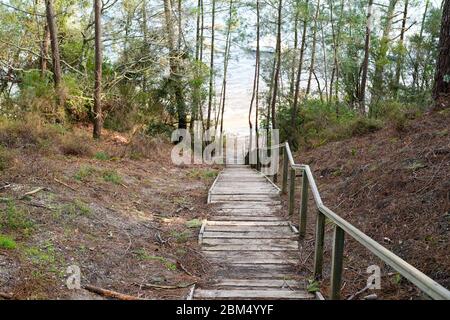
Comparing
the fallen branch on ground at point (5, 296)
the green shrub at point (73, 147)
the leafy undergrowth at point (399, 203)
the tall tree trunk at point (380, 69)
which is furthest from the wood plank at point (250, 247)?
the tall tree trunk at point (380, 69)

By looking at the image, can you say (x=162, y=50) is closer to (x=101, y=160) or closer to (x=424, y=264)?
(x=101, y=160)

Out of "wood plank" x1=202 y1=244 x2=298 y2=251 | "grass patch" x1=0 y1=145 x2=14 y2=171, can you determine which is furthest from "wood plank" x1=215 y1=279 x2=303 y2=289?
"grass patch" x1=0 y1=145 x2=14 y2=171

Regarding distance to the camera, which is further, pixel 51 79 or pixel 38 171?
pixel 51 79

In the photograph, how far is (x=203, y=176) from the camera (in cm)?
1205

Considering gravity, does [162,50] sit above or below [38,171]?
above

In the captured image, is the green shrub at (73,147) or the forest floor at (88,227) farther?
the green shrub at (73,147)

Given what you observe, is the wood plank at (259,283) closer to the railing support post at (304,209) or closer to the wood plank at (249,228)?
the railing support post at (304,209)

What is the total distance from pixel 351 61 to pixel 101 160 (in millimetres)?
14356

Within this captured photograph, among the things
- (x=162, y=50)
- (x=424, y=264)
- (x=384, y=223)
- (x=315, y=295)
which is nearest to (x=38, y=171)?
(x=315, y=295)

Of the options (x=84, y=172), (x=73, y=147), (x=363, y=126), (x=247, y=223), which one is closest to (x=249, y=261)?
(x=247, y=223)

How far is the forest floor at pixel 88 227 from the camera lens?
380 centimetres

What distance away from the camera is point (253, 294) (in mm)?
3908

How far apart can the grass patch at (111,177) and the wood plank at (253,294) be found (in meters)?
4.15

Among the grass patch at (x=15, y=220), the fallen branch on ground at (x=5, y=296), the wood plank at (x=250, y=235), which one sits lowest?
the wood plank at (x=250, y=235)
